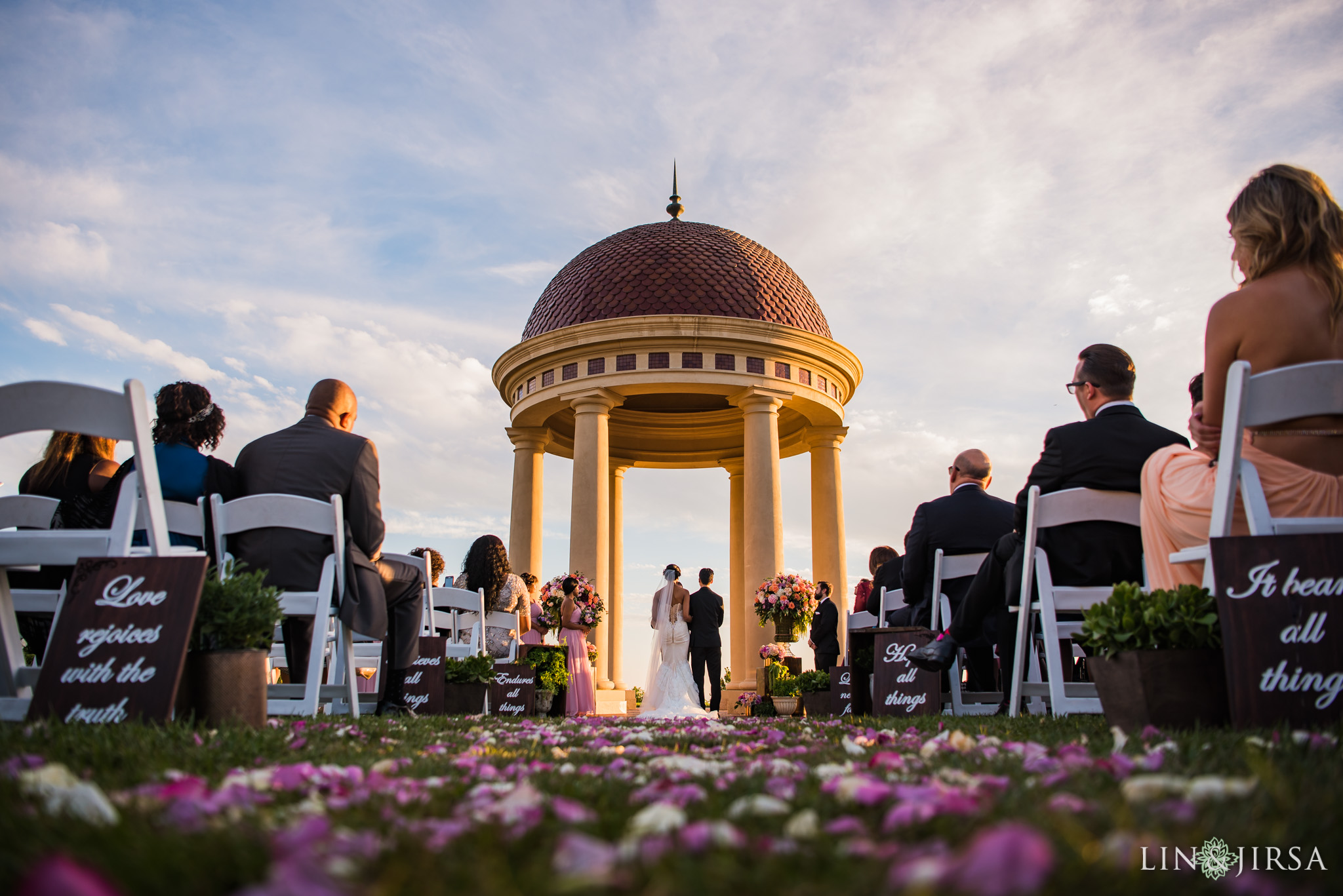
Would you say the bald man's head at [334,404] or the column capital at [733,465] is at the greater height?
the column capital at [733,465]

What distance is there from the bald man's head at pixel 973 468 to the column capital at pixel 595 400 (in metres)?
12.1

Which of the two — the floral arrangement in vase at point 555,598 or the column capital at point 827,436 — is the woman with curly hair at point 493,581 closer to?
the floral arrangement in vase at point 555,598

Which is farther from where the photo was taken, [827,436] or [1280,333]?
[827,436]

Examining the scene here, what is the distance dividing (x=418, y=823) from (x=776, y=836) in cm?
54

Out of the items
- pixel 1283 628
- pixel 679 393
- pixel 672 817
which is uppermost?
pixel 679 393

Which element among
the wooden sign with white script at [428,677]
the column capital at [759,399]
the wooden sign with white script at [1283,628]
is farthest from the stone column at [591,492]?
the wooden sign with white script at [1283,628]

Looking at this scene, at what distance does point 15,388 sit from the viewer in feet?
10.6

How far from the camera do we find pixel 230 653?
132 inches

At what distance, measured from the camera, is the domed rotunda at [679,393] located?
61.2 feet

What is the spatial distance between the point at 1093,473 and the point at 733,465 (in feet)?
62.7

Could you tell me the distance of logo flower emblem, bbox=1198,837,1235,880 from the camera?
1145 mm

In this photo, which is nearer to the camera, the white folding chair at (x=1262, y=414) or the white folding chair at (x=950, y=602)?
the white folding chair at (x=1262, y=414)

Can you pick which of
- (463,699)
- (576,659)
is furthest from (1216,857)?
(576,659)

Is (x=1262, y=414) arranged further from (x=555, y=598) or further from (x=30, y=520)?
(x=555, y=598)
